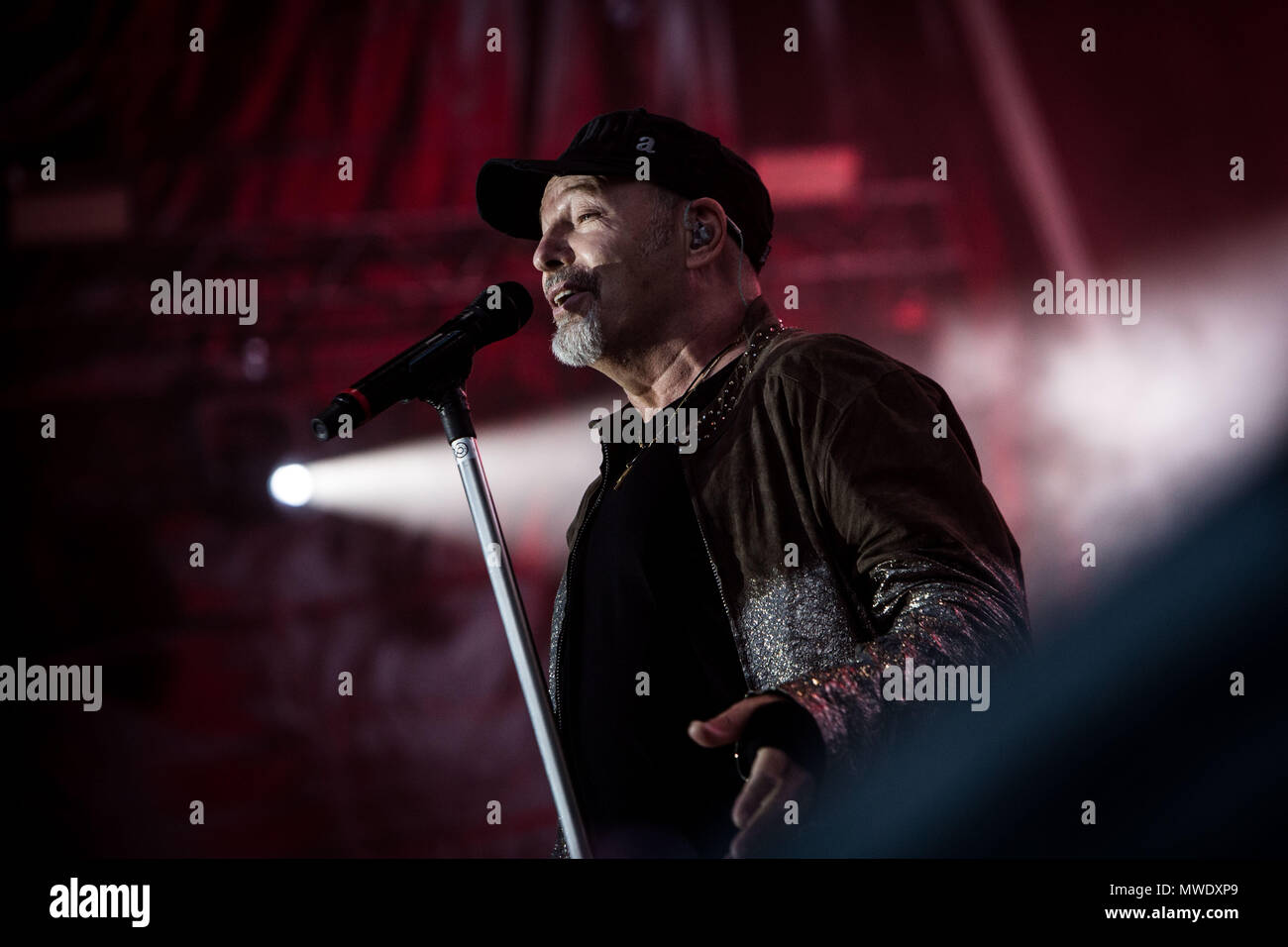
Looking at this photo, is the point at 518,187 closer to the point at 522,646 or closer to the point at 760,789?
the point at 522,646

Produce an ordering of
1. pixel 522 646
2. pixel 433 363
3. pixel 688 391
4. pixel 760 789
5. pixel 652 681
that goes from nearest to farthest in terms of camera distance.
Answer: pixel 760 789, pixel 522 646, pixel 433 363, pixel 652 681, pixel 688 391

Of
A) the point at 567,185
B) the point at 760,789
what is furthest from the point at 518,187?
the point at 760,789

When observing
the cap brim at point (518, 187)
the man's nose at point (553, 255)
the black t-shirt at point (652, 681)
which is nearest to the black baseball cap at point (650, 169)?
the cap brim at point (518, 187)

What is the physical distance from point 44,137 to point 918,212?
133 inches

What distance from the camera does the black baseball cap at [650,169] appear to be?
1.79 m

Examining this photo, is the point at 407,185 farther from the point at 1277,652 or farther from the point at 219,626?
the point at 1277,652

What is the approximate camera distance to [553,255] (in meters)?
1.80

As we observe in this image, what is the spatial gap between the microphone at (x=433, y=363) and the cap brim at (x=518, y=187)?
0.35 meters

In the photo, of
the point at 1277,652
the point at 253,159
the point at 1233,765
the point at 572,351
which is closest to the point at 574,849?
the point at 572,351

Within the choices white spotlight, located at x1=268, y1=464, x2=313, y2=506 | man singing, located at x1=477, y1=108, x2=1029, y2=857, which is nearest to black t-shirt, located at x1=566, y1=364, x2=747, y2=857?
man singing, located at x1=477, y1=108, x2=1029, y2=857

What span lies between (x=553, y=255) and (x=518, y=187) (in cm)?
25

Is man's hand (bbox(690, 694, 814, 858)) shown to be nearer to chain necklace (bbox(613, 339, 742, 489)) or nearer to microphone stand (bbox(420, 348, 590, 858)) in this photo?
microphone stand (bbox(420, 348, 590, 858))

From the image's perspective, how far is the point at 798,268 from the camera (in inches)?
Answer: 165

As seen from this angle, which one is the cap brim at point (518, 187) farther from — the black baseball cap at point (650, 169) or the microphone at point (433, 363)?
the microphone at point (433, 363)
